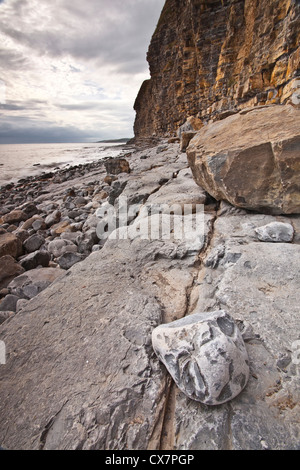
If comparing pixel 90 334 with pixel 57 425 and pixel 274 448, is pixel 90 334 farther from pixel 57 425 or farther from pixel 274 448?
pixel 274 448

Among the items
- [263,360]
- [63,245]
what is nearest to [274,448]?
[263,360]

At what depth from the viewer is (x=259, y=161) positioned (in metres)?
2.16

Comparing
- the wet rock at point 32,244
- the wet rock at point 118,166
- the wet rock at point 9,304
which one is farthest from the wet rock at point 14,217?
the wet rock at point 9,304

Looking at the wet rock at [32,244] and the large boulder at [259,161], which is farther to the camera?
the wet rock at [32,244]

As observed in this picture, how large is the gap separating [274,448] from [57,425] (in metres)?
0.89

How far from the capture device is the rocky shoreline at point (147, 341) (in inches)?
35.0

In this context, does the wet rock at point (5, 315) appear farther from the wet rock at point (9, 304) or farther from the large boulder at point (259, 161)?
the large boulder at point (259, 161)

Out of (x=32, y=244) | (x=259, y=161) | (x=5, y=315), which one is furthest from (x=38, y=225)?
(x=259, y=161)

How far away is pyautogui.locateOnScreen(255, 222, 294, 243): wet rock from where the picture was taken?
189 cm

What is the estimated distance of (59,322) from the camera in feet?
4.96

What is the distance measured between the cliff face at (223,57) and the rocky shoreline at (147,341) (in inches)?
120

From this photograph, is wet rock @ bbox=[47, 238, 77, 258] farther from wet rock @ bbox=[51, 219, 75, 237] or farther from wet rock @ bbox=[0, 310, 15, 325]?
wet rock @ bbox=[0, 310, 15, 325]

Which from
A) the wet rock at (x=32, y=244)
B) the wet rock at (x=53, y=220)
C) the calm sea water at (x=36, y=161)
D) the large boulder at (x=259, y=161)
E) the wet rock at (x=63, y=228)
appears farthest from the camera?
the calm sea water at (x=36, y=161)

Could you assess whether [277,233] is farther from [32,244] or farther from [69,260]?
[32,244]
